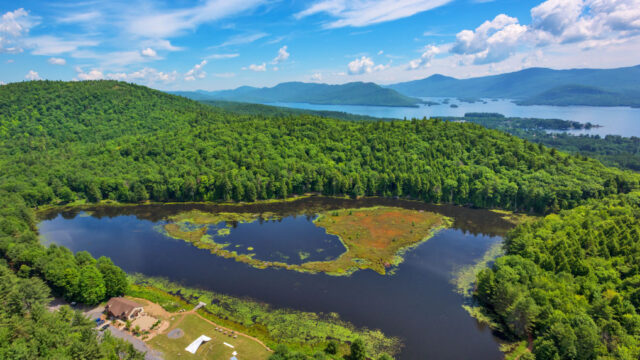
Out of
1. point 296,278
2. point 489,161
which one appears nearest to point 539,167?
point 489,161

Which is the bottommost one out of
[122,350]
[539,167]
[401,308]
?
[401,308]

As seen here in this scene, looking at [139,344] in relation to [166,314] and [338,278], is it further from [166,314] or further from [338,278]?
[338,278]

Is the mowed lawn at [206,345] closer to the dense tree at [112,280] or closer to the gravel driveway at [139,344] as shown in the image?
the gravel driveway at [139,344]

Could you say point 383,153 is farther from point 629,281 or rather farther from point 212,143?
point 629,281

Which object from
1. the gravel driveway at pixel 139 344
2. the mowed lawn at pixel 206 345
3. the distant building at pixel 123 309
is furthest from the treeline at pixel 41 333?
the mowed lawn at pixel 206 345

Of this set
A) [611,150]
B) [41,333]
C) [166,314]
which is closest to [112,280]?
[166,314]

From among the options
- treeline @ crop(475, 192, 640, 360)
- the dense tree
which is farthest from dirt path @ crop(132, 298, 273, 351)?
treeline @ crop(475, 192, 640, 360)

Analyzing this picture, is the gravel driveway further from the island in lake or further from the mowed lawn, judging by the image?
the island in lake
